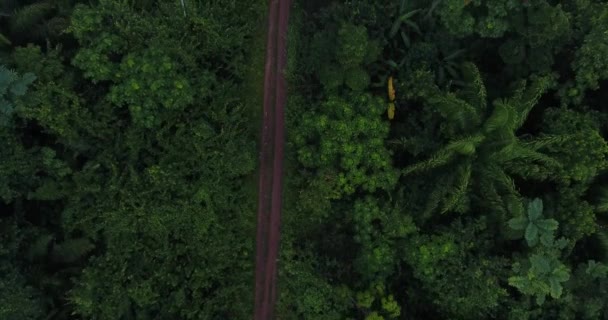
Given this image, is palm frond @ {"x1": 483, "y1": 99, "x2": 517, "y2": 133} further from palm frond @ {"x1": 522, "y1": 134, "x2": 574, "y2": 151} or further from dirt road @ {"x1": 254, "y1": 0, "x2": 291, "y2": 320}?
dirt road @ {"x1": 254, "y1": 0, "x2": 291, "y2": 320}

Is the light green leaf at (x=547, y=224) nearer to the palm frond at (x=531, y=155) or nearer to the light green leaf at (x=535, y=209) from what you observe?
the light green leaf at (x=535, y=209)

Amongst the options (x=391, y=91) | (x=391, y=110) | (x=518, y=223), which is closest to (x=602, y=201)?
(x=518, y=223)

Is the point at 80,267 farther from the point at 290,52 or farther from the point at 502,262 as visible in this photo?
the point at 502,262

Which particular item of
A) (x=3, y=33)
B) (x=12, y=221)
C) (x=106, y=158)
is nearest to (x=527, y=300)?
(x=106, y=158)

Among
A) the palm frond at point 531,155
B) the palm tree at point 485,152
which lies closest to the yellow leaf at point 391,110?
the palm tree at point 485,152

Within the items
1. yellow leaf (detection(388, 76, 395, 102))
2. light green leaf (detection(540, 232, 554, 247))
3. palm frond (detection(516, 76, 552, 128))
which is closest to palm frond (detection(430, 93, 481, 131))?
palm frond (detection(516, 76, 552, 128))

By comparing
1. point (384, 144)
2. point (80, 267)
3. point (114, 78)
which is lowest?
point (80, 267)

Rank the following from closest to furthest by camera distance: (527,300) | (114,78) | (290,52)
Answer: (527,300), (114,78), (290,52)

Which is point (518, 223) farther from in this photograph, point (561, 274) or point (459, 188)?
point (459, 188)
